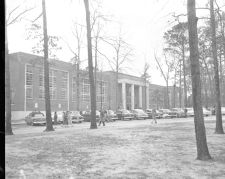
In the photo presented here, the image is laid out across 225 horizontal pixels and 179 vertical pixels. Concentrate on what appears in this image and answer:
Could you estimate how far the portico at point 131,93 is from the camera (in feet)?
240

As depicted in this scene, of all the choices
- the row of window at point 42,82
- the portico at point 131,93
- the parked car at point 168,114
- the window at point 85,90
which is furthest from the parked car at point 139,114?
the portico at point 131,93

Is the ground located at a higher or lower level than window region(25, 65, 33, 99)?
lower

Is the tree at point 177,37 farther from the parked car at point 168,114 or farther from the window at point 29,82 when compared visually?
the window at point 29,82

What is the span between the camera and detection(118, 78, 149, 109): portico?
73.2m

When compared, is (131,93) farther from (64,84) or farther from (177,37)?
(177,37)

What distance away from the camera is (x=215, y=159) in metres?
9.27

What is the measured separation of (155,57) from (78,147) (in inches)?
1548

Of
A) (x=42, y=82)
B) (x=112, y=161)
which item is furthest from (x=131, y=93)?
(x=112, y=161)

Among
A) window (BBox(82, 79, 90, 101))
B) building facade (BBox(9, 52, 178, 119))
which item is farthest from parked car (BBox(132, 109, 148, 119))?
window (BBox(82, 79, 90, 101))

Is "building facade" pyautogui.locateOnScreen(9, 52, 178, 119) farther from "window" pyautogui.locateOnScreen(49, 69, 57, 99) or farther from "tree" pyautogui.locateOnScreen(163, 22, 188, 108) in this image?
"tree" pyautogui.locateOnScreen(163, 22, 188, 108)

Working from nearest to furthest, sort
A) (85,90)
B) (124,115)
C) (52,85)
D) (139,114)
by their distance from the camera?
(124,115)
(139,114)
(52,85)
(85,90)

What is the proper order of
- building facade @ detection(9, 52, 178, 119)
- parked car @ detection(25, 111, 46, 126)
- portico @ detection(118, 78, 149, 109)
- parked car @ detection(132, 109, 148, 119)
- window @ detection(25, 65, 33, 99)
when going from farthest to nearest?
portico @ detection(118, 78, 149, 109) < window @ detection(25, 65, 33, 99) < building facade @ detection(9, 52, 178, 119) < parked car @ detection(132, 109, 148, 119) < parked car @ detection(25, 111, 46, 126)

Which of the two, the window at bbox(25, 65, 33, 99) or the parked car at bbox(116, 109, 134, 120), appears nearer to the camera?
the parked car at bbox(116, 109, 134, 120)

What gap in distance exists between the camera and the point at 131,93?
78.2 meters
